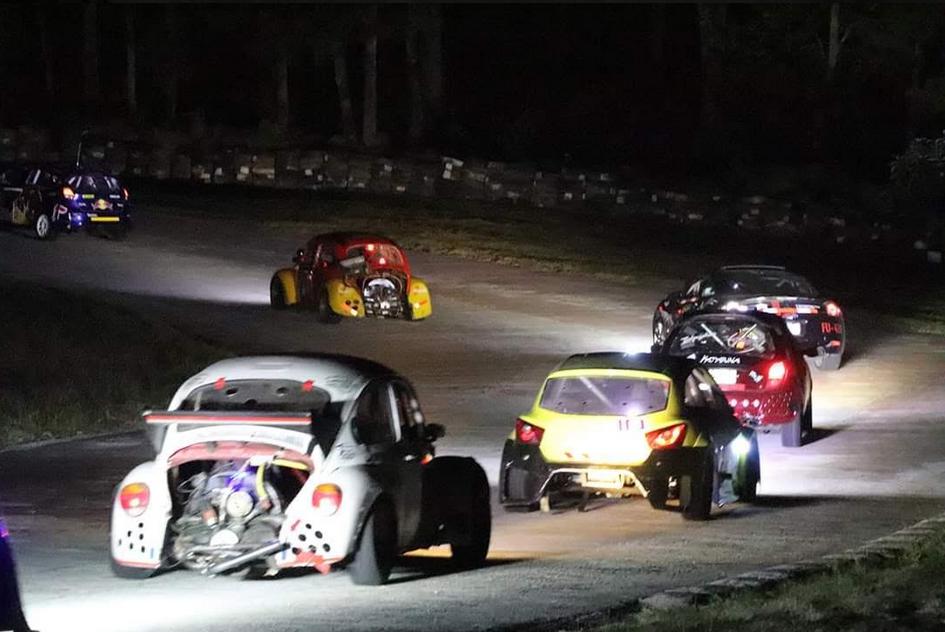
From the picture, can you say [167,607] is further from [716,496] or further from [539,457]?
[716,496]

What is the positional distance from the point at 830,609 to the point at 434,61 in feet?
210

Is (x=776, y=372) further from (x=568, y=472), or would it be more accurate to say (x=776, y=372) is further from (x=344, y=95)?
(x=344, y=95)

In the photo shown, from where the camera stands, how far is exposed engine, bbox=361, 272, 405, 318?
3456 centimetres

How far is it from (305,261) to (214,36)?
5565 cm

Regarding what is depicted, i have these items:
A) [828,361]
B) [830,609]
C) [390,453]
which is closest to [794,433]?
[828,361]

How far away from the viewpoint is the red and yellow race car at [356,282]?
3428 centimetres

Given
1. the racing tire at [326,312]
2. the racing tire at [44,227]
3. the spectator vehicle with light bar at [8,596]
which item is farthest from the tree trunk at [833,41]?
the spectator vehicle with light bar at [8,596]

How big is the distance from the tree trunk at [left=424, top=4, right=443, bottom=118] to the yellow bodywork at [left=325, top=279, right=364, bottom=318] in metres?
40.0

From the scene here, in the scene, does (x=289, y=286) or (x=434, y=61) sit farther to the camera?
(x=434, y=61)

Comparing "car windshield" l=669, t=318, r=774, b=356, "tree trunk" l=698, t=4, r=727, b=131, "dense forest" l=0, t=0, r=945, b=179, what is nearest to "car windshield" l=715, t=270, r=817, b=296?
"car windshield" l=669, t=318, r=774, b=356

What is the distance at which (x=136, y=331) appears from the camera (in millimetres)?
31625

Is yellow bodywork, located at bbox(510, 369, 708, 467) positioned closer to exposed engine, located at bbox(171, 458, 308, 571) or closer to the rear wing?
exposed engine, located at bbox(171, 458, 308, 571)

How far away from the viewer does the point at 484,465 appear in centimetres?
2089

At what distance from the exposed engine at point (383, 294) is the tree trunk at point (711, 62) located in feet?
111
